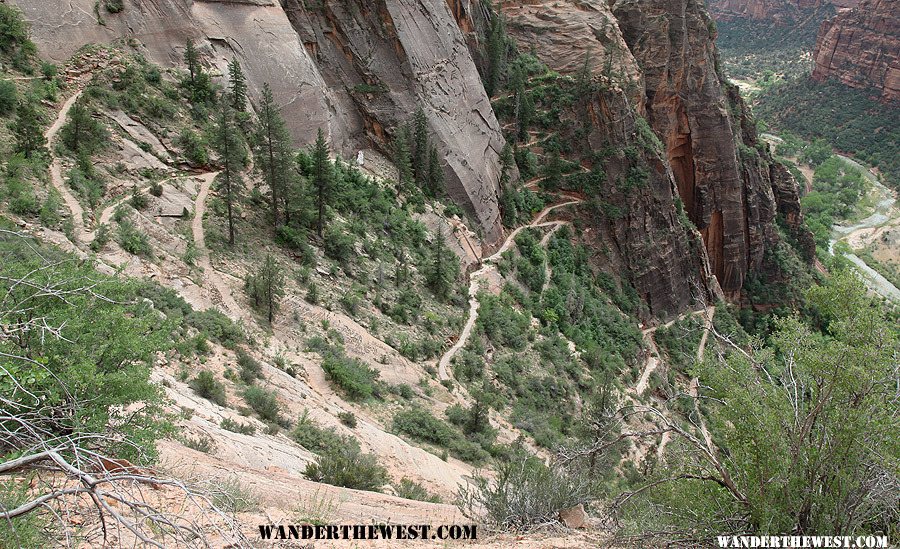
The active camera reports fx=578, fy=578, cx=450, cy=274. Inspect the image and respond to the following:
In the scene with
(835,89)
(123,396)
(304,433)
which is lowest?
(835,89)

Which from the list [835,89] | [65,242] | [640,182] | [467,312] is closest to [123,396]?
[65,242]

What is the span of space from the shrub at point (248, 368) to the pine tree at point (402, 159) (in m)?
19.8

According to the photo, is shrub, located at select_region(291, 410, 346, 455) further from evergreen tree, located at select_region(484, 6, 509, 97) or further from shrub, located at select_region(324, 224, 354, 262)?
evergreen tree, located at select_region(484, 6, 509, 97)

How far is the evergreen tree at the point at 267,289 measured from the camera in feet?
70.2

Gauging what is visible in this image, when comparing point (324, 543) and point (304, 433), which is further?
point (304, 433)

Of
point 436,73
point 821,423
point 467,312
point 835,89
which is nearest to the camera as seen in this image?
point 821,423

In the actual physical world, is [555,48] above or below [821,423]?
below

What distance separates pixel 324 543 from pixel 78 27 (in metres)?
27.3

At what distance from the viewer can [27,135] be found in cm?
2061

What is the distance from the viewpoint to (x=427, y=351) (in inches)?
1021

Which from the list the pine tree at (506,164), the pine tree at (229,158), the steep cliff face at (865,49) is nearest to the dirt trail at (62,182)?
the pine tree at (229,158)

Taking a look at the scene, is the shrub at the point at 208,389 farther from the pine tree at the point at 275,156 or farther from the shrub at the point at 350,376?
the pine tree at the point at 275,156

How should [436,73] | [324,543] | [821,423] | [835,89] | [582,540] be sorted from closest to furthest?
[821,423] → [324,543] → [582,540] → [436,73] → [835,89]

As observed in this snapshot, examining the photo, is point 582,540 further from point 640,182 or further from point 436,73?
point 640,182
